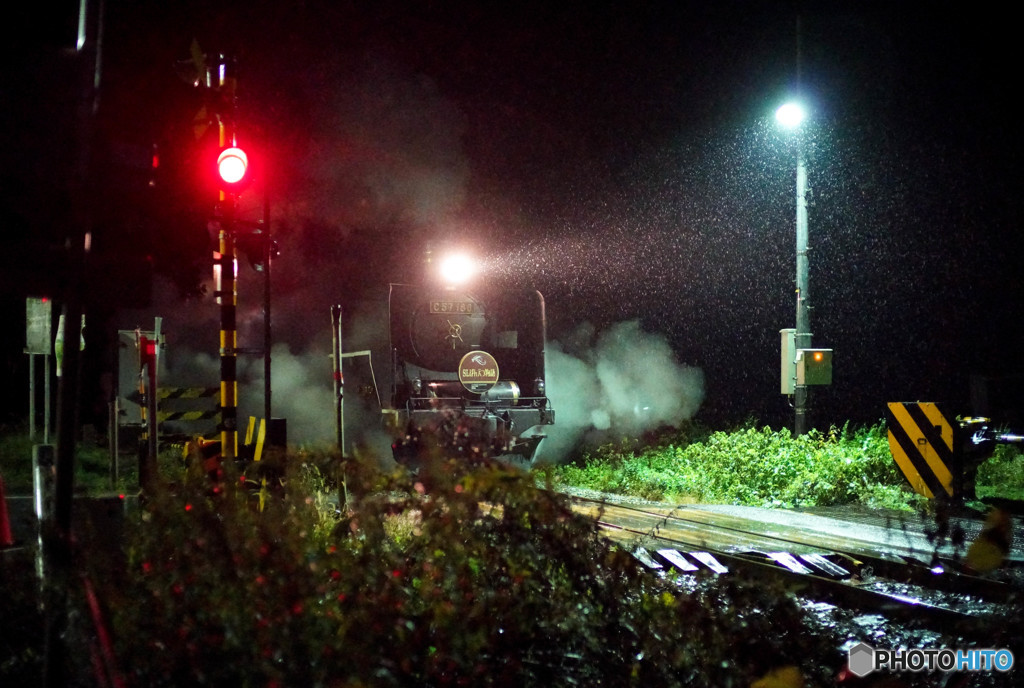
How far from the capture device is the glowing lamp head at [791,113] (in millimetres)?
10219

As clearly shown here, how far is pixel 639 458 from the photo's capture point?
13.4 metres

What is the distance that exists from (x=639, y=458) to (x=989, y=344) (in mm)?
7514

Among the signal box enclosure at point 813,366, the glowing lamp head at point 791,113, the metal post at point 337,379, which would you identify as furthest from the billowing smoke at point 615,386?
the metal post at point 337,379

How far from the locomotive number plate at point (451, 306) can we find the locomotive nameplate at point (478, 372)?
0.76 m

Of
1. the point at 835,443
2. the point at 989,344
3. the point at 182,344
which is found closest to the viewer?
the point at 835,443

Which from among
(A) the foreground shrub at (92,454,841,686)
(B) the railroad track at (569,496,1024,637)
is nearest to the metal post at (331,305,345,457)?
(B) the railroad track at (569,496,1024,637)

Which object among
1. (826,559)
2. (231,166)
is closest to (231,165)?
(231,166)

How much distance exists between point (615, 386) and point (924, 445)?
682 cm

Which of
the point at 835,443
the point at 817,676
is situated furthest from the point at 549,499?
the point at 835,443

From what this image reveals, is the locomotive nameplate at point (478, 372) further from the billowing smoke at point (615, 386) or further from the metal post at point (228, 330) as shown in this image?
the metal post at point (228, 330)

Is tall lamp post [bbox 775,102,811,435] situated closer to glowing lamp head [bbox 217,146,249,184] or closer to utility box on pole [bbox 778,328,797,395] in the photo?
utility box on pole [bbox 778,328,797,395]

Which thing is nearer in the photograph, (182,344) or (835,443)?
(835,443)

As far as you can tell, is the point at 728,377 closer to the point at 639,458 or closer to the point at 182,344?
the point at 639,458

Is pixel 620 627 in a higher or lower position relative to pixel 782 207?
lower
